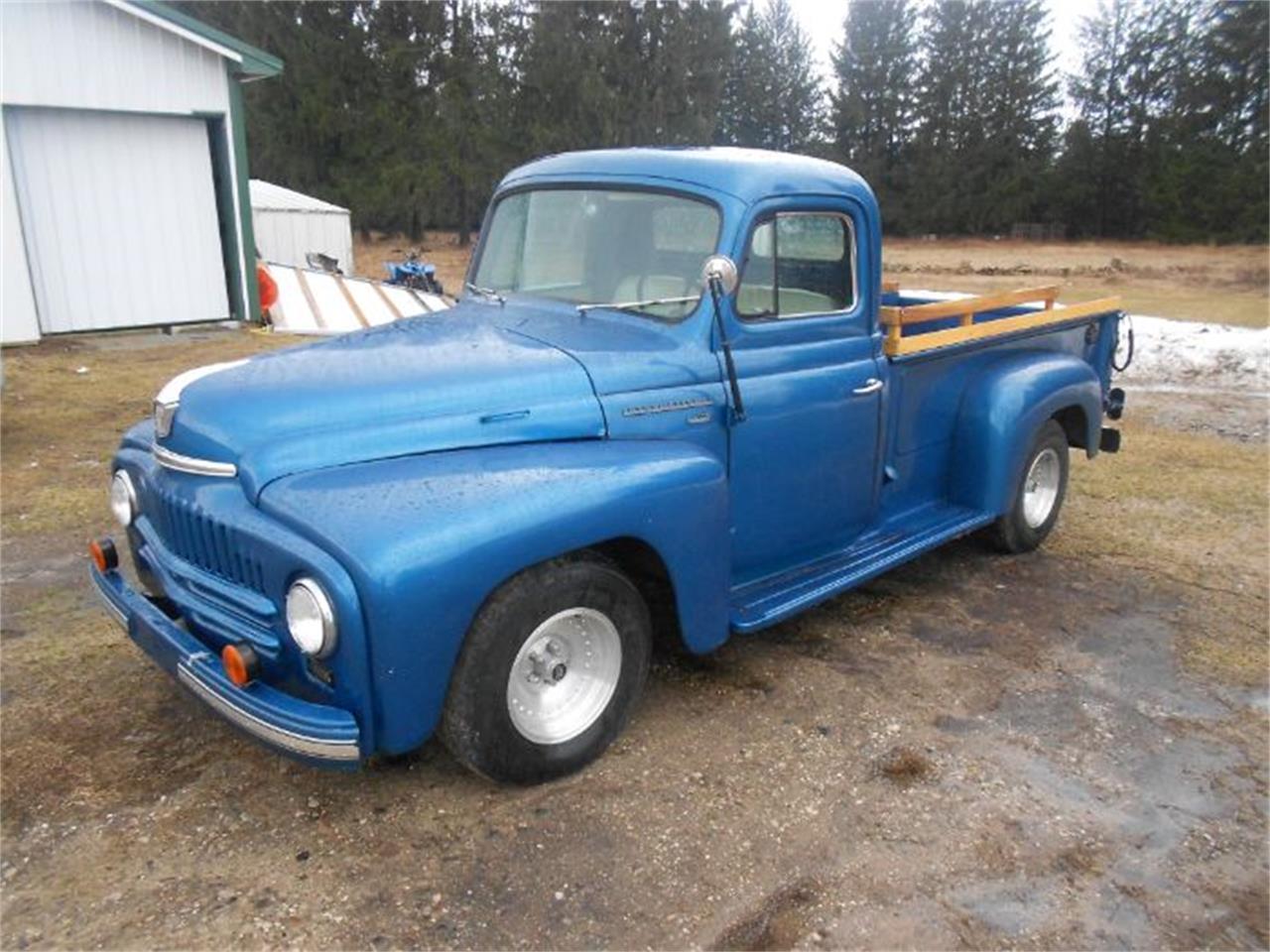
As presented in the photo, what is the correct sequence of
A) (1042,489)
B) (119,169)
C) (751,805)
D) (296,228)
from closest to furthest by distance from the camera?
1. (751,805)
2. (1042,489)
3. (119,169)
4. (296,228)

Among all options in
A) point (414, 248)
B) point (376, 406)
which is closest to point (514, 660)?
point (376, 406)

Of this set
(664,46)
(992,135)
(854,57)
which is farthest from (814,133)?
(664,46)

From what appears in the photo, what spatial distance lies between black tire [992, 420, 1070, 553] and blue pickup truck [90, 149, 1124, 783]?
1.17ft

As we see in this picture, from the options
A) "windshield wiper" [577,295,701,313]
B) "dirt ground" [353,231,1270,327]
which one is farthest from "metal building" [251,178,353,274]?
"windshield wiper" [577,295,701,313]

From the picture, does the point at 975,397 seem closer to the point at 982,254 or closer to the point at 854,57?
the point at 982,254

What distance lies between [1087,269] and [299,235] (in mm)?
20782

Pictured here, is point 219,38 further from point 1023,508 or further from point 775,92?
point 775,92

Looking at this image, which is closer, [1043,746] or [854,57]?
[1043,746]

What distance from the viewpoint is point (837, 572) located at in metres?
4.03

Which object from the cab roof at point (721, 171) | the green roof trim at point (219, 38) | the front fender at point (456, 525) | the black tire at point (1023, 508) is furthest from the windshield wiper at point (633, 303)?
the green roof trim at point (219, 38)

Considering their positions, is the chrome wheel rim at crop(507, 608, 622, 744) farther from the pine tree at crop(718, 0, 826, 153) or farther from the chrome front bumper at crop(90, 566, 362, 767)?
the pine tree at crop(718, 0, 826, 153)

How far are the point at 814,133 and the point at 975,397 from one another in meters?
51.7

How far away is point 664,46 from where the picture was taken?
115 feet

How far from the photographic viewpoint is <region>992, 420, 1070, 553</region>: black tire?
5.05 metres
